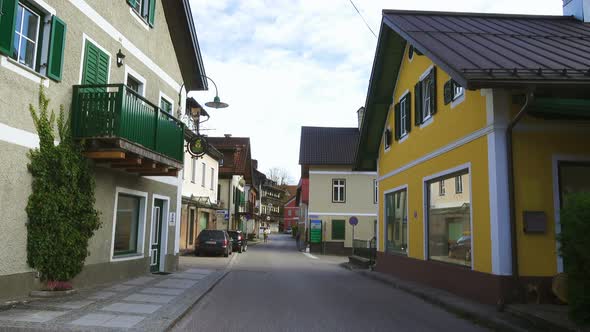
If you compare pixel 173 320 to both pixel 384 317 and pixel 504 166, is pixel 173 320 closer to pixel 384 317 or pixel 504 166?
pixel 384 317

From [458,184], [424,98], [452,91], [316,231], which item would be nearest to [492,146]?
[458,184]

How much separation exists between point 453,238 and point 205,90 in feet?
35.0

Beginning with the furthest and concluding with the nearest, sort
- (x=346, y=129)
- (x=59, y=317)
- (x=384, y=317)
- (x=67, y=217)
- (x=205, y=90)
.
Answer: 1. (x=346, y=129)
2. (x=205, y=90)
3. (x=67, y=217)
4. (x=384, y=317)
5. (x=59, y=317)

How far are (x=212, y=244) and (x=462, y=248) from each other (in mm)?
17843

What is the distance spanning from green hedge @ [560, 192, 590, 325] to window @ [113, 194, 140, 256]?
10173 mm

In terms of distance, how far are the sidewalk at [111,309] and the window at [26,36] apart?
175 inches

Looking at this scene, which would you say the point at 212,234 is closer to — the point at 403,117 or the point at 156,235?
the point at 156,235

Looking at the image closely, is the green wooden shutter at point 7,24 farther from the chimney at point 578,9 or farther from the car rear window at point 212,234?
the car rear window at point 212,234

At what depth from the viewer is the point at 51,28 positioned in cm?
962

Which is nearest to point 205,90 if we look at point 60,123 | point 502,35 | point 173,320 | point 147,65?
point 147,65

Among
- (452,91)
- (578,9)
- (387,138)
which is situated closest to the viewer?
(452,91)

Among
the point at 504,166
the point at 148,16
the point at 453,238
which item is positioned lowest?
the point at 453,238

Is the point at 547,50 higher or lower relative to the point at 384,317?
higher

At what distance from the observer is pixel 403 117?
55.4 ft
